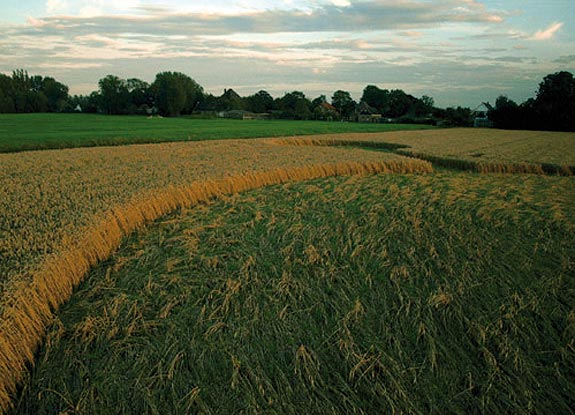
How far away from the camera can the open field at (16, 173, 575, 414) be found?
317 centimetres

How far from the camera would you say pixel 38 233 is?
4984 millimetres

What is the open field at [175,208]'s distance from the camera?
395 centimetres

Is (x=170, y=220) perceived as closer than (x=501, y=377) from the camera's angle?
No

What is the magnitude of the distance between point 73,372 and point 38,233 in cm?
228

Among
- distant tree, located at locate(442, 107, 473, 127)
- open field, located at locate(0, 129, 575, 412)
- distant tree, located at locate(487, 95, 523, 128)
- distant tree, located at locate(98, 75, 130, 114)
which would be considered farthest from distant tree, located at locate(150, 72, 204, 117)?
open field, located at locate(0, 129, 575, 412)

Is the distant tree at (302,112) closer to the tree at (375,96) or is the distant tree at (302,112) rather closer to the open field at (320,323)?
the tree at (375,96)

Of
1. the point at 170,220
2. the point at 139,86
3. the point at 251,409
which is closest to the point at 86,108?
the point at 139,86

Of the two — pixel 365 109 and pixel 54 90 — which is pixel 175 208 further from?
pixel 54 90

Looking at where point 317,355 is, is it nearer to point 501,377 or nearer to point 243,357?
point 243,357

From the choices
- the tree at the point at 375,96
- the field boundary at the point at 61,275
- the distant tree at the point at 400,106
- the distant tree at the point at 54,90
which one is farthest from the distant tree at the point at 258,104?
the field boundary at the point at 61,275

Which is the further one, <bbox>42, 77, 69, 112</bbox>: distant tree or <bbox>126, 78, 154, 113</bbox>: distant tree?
<bbox>42, 77, 69, 112</bbox>: distant tree

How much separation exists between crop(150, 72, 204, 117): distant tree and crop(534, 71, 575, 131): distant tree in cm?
5866

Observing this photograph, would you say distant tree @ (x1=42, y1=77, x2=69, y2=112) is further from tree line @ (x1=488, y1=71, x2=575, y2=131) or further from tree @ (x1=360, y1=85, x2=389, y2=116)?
tree line @ (x1=488, y1=71, x2=575, y2=131)

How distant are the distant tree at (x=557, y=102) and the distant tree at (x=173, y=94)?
58.7m
